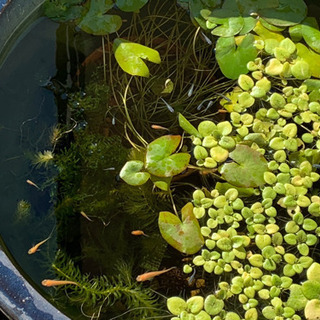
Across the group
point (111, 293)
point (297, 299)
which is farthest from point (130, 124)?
point (297, 299)

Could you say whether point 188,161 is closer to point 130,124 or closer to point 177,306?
point 130,124

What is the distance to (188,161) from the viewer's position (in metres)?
1.44

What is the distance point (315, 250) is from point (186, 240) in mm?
465

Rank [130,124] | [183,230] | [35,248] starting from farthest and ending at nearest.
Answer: [130,124], [35,248], [183,230]

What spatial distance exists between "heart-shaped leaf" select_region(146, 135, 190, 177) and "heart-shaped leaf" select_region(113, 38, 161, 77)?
0.96 feet

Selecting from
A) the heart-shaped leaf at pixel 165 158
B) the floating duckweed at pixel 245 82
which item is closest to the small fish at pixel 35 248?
the heart-shaped leaf at pixel 165 158

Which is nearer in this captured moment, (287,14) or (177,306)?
(177,306)

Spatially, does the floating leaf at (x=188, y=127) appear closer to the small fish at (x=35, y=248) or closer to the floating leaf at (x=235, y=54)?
the floating leaf at (x=235, y=54)

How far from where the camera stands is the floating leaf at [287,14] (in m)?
1.53

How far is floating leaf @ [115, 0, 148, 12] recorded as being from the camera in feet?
5.27

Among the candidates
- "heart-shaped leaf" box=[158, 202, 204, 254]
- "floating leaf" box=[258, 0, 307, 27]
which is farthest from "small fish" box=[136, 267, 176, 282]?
"floating leaf" box=[258, 0, 307, 27]

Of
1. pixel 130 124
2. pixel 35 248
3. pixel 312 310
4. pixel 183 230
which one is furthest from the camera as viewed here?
pixel 130 124

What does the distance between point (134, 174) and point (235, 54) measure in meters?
0.59

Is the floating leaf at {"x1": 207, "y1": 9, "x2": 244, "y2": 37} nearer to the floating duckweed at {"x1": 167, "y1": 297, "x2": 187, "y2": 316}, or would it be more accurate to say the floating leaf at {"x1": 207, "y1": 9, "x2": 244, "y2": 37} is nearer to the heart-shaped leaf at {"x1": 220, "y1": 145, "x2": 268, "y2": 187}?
the heart-shaped leaf at {"x1": 220, "y1": 145, "x2": 268, "y2": 187}
